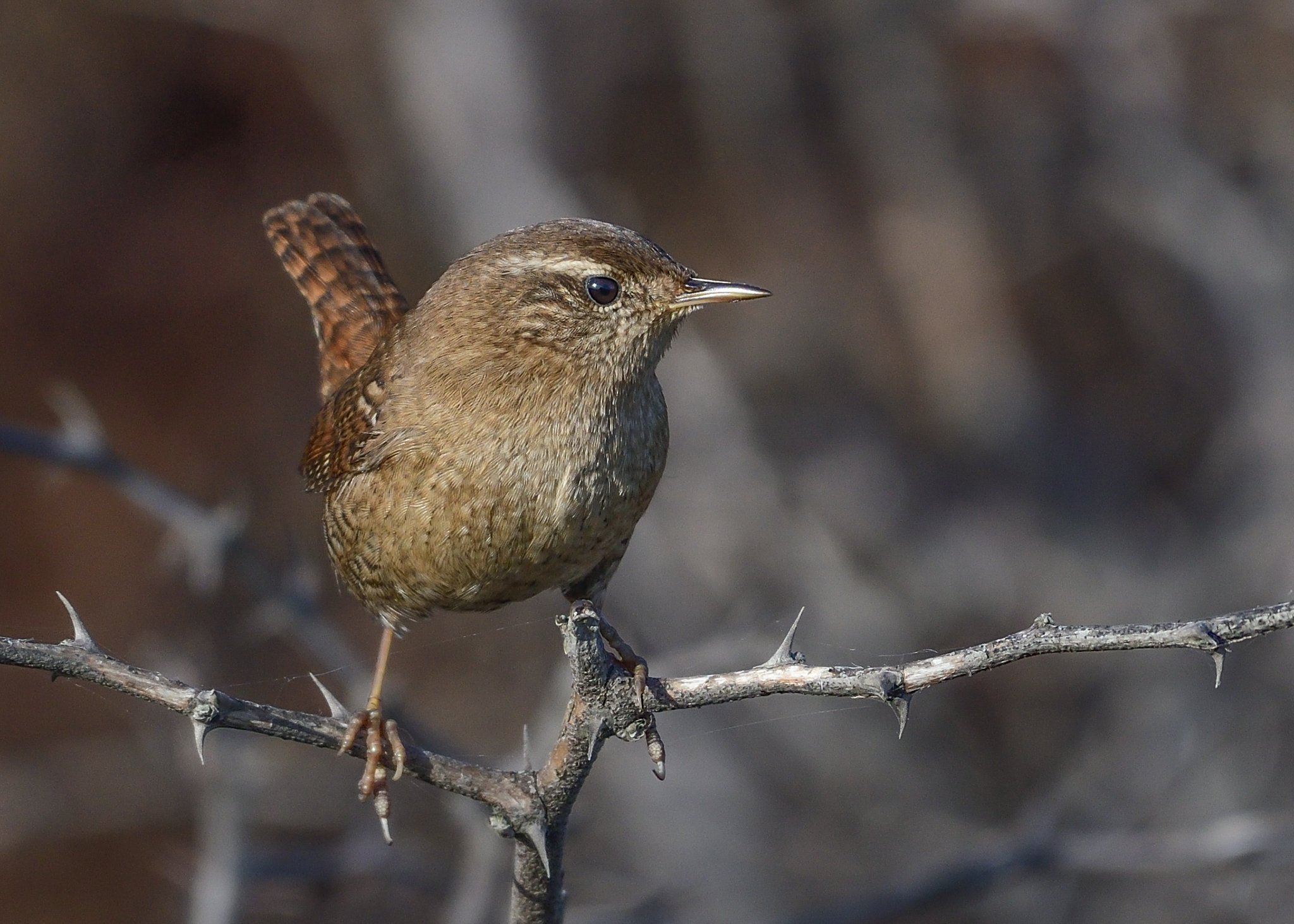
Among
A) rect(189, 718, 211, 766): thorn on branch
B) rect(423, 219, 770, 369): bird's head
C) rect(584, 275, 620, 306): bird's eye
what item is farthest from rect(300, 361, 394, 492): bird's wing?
rect(189, 718, 211, 766): thorn on branch

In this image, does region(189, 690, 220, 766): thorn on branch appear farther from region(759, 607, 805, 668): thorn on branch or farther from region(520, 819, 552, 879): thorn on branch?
region(759, 607, 805, 668): thorn on branch


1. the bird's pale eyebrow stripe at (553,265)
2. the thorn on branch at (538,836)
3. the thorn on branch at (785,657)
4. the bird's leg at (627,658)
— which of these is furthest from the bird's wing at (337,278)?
the thorn on branch at (785,657)

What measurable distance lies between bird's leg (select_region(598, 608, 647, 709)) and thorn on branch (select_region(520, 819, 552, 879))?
0.29 metres

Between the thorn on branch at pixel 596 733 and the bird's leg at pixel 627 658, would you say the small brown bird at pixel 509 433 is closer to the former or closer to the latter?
the bird's leg at pixel 627 658

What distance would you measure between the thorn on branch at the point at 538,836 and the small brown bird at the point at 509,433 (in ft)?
1.34

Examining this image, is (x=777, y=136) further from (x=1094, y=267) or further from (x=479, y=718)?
(x=479, y=718)

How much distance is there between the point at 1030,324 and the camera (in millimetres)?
8914

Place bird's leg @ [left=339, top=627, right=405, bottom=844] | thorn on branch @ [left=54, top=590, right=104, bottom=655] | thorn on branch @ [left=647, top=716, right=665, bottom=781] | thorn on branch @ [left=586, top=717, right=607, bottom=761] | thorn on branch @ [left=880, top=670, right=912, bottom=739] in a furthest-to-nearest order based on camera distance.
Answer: bird's leg @ [left=339, top=627, right=405, bottom=844], thorn on branch @ [left=647, top=716, right=665, bottom=781], thorn on branch @ [left=586, top=717, right=607, bottom=761], thorn on branch @ [left=54, top=590, right=104, bottom=655], thorn on branch @ [left=880, top=670, right=912, bottom=739]

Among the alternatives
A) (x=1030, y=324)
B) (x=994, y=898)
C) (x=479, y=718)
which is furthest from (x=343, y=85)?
(x=994, y=898)

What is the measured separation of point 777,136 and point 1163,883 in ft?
15.5

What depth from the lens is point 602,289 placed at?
307 cm

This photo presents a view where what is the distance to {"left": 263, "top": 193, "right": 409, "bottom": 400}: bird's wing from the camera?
4.29 metres

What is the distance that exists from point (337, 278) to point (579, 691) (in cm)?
240

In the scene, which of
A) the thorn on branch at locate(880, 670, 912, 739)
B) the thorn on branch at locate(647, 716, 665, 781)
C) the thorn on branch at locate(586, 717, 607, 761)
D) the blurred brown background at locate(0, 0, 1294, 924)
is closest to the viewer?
the thorn on branch at locate(880, 670, 912, 739)
